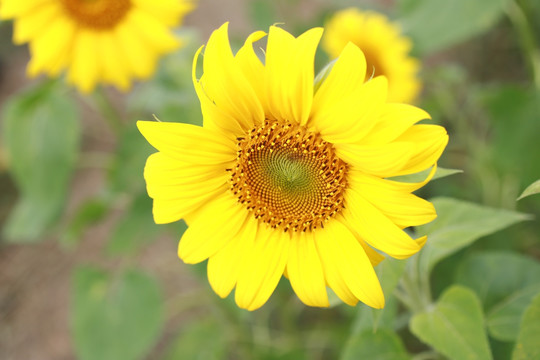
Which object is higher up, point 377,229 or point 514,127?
point 377,229

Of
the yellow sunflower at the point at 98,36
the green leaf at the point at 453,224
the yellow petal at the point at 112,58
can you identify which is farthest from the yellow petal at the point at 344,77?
the yellow petal at the point at 112,58

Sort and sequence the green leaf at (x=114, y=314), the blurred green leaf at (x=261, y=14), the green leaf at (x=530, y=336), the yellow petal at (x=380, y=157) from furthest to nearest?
the blurred green leaf at (x=261, y=14) < the green leaf at (x=114, y=314) < the green leaf at (x=530, y=336) < the yellow petal at (x=380, y=157)

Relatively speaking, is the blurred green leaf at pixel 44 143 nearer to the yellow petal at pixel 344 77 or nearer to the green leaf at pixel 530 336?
the yellow petal at pixel 344 77

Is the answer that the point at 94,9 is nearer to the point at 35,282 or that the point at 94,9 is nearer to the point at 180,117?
the point at 180,117

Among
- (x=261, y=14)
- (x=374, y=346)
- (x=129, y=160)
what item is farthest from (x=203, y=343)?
(x=261, y=14)

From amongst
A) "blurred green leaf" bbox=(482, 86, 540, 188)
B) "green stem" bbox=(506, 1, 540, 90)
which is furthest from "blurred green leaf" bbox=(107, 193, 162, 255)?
"green stem" bbox=(506, 1, 540, 90)

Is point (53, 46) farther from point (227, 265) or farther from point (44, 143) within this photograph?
point (227, 265)

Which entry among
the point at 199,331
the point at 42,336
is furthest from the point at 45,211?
the point at 42,336
